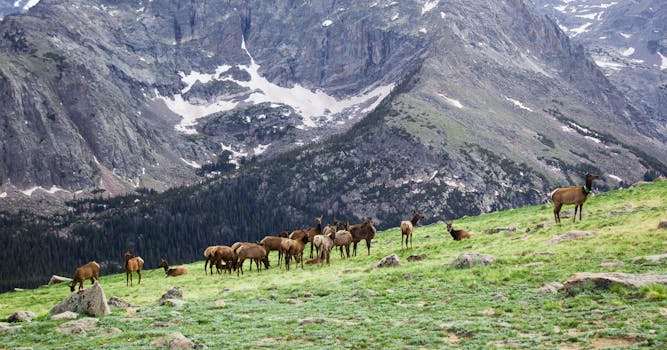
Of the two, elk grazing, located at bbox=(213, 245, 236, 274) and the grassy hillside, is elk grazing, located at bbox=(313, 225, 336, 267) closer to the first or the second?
the grassy hillside

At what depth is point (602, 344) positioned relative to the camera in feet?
67.8

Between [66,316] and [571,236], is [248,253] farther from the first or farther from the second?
[571,236]

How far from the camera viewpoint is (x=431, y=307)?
28.9 meters

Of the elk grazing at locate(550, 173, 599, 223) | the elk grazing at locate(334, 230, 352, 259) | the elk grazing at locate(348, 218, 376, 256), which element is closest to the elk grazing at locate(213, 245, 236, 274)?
the elk grazing at locate(334, 230, 352, 259)

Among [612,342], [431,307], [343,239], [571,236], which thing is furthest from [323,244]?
[612,342]

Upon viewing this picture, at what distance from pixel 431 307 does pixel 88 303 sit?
62.8 ft

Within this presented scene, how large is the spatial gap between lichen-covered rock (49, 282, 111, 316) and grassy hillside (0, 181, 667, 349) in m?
0.94

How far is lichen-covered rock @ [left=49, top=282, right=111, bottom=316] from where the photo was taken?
32.1 metres

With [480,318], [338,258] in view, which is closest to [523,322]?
[480,318]

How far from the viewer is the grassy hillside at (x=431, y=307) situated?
75.8 feet

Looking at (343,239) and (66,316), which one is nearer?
(66,316)

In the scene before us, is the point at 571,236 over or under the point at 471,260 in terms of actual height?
over

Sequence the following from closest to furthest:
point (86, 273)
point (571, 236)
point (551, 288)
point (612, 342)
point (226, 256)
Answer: point (612, 342), point (551, 288), point (571, 236), point (86, 273), point (226, 256)

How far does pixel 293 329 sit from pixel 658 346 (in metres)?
14.7
